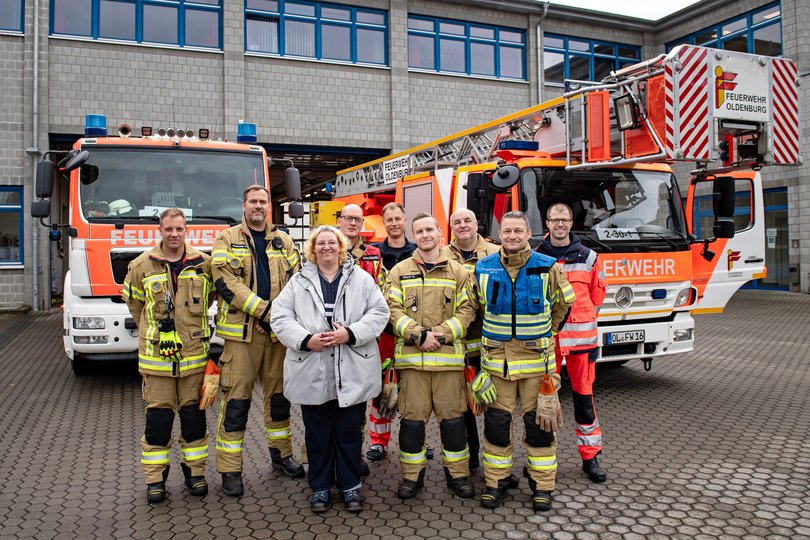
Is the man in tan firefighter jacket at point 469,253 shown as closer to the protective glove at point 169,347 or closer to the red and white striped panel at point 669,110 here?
the protective glove at point 169,347

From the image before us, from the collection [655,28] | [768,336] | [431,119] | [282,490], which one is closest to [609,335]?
[282,490]

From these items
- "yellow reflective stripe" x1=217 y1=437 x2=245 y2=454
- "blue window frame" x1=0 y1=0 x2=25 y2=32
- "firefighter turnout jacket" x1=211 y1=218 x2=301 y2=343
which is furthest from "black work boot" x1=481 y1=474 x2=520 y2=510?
"blue window frame" x1=0 y1=0 x2=25 y2=32

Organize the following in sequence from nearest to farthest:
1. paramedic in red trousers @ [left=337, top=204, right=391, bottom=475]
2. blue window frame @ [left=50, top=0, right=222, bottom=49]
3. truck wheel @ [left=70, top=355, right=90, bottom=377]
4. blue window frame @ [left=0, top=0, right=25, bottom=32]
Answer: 1. paramedic in red trousers @ [left=337, top=204, right=391, bottom=475]
2. truck wheel @ [left=70, top=355, right=90, bottom=377]
3. blue window frame @ [left=0, top=0, right=25, bottom=32]
4. blue window frame @ [left=50, top=0, right=222, bottom=49]

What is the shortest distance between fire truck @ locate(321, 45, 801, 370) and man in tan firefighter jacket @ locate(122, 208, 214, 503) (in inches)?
118

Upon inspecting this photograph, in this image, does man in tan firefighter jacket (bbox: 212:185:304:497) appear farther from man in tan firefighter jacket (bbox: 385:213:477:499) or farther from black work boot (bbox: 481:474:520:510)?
black work boot (bbox: 481:474:520:510)

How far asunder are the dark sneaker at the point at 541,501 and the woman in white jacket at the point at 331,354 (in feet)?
3.30

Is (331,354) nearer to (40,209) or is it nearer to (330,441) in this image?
(330,441)

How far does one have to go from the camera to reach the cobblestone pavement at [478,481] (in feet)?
11.8

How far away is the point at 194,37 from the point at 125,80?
206 cm

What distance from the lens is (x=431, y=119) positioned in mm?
18688

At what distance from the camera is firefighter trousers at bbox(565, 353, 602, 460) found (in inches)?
171

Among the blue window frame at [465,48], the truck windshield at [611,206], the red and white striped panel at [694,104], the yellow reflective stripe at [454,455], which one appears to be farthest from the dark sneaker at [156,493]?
the blue window frame at [465,48]

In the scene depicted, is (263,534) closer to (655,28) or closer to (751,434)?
(751,434)

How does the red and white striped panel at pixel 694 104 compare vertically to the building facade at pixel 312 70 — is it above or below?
below
